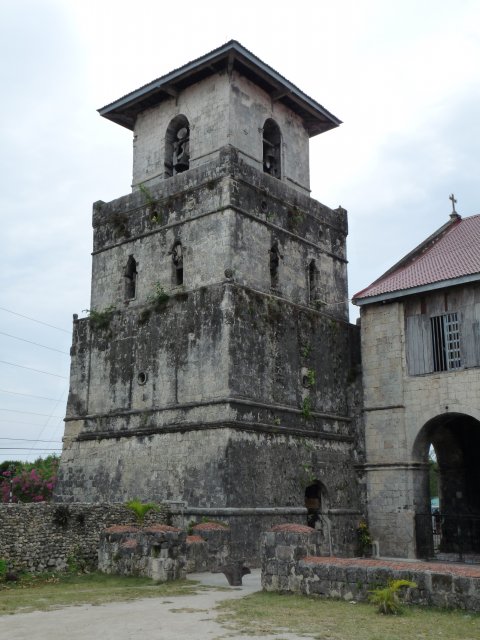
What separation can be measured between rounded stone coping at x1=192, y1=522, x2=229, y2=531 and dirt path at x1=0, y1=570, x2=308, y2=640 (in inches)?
184

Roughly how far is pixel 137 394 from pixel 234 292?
4395 millimetres

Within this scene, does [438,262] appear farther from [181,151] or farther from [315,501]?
[181,151]

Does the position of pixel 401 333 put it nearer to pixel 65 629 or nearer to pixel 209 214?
pixel 209 214

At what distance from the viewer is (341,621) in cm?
1022

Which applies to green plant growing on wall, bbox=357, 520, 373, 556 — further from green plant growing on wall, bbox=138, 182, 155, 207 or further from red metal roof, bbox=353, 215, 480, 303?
green plant growing on wall, bbox=138, 182, 155, 207

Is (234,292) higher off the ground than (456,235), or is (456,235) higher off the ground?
(456,235)

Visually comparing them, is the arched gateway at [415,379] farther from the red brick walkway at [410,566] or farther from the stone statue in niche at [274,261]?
the red brick walkway at [410,566]

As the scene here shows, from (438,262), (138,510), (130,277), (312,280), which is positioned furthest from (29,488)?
(438,262)

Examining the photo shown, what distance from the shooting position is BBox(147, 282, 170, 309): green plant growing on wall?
2143 centimetres

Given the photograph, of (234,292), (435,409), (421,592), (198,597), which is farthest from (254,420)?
(421,592)

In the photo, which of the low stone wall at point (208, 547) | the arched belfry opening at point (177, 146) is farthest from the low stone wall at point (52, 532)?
the arched belfry opening at point (177, 146)

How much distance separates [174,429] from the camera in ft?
65.3

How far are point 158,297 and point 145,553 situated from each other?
8.49 meters

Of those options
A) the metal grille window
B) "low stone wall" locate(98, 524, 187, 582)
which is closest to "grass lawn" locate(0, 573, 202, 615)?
"low stone wall" locate(98, 524, 187, 582)
